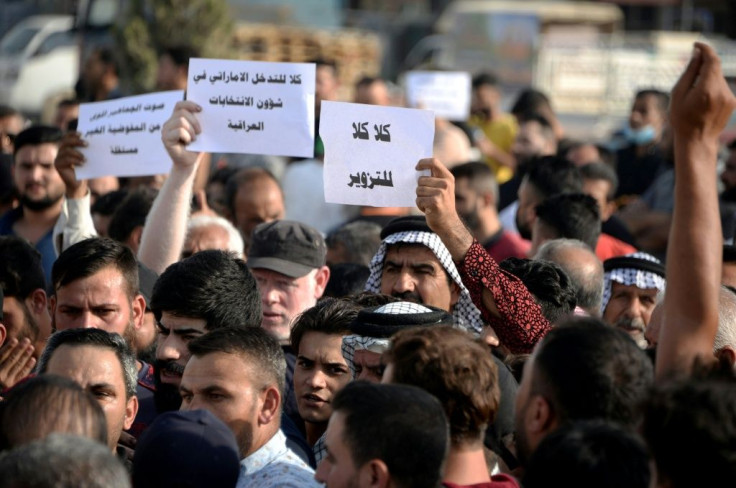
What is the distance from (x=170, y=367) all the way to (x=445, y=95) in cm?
794

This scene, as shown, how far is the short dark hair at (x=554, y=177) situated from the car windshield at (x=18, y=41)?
662 inches

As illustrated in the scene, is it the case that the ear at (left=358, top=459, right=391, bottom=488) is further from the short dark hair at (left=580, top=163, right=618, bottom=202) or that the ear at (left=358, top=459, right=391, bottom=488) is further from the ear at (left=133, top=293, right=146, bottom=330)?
the short dark hair at (left=580, top=163, right=618, bottom=202)

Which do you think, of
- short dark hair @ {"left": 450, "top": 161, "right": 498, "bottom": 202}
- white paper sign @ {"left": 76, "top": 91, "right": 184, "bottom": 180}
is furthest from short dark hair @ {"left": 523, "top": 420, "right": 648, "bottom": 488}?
short dark hair @ {"left": 450, "top": 161, "right": 498, "bottom": 202}

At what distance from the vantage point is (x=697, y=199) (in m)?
3.40

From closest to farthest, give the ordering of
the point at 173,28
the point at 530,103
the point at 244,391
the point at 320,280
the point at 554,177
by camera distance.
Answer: the point at 244,391
the point at 320,280
the point at 554,177
the point at 530,103
the point at 173,28

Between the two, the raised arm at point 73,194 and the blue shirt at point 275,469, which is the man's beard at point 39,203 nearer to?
the raised arm at point 73,194

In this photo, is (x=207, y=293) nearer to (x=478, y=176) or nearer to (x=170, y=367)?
(x=170, y=367)

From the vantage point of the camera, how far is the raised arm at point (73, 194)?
21.5ft

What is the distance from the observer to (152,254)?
6.20 m

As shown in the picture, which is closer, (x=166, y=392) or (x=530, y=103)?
(x=166, y=392)

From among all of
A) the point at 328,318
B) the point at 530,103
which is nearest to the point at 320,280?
the point at 328,318

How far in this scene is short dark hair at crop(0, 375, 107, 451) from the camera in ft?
11.2

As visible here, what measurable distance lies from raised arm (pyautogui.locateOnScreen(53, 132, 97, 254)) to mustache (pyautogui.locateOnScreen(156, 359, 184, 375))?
67.0 inches

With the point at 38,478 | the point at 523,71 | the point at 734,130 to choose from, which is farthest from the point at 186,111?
the point at 523,71
